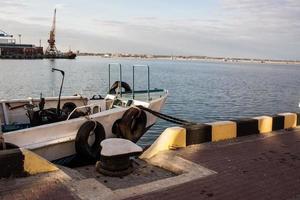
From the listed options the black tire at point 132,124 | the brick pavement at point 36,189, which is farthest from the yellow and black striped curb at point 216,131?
the black tire at point 132,124

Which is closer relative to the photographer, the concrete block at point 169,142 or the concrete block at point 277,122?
the concrete block at point 169,142

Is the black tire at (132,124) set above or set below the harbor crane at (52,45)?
below

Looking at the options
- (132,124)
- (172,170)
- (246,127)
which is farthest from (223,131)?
(132,124)

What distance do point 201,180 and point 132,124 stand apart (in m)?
4.99

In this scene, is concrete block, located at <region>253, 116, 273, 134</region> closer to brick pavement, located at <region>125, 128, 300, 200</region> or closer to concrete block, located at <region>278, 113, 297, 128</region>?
brick pavement, located at <region>125, 128, 300, 200</region>

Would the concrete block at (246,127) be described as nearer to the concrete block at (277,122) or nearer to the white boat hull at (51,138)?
the concrete block at (277,122)

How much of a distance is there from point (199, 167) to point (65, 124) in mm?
3840

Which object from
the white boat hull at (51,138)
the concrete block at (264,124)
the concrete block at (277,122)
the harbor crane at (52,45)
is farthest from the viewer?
the harbor crane at (52,45)

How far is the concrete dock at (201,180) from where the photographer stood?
18.0 ft

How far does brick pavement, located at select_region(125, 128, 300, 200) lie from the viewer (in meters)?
5.60

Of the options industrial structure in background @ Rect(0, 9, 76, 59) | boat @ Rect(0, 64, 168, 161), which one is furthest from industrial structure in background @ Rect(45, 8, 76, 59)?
boat @ Rect(0, 64, 168, 161)

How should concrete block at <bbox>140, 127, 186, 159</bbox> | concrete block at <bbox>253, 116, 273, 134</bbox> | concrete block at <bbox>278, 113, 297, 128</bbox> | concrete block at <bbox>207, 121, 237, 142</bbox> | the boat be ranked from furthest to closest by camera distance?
concrete block at <bbox>278, 113, 297, 128</bbox>, concrete block at <bbox>253, 116, 273, 134</bbox>, the boat, concrete block at <bbox>207, 121, 237, 142</bbox>, concrete block at <bbox>140, 127, 186, 159</bbox>

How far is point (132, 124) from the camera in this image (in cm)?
1092

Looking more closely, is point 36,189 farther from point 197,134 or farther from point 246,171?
point 197,134
